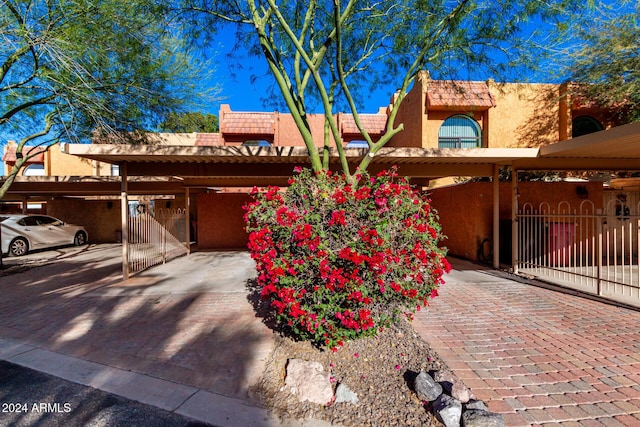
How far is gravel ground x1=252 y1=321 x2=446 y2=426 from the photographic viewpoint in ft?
7.72

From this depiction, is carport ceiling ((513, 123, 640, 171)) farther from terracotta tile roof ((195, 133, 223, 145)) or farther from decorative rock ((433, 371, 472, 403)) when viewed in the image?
terracotta tile roof ((195, 133, 223, 145))

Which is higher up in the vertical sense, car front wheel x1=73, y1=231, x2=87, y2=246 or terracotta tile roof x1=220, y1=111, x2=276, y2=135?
terracotta tile roof x1=220, y1=111, x2=276, y2=135

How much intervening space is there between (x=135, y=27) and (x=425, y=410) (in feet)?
27.4

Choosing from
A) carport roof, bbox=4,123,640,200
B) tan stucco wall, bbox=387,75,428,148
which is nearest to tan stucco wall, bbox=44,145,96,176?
carport roof, bbox=4,123,640,200

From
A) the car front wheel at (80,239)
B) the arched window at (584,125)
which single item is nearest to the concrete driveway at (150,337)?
the car front wheel at (80,239)

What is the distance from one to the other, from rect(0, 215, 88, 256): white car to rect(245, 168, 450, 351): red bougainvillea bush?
463 inches

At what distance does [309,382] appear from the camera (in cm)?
260

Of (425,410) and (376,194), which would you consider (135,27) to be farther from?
(425,410)

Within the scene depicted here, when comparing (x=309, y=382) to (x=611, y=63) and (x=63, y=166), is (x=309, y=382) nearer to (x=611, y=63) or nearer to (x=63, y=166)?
(x=611, y=63)

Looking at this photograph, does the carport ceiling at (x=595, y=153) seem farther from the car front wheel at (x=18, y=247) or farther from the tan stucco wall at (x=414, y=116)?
the car front wheel at (x=18, y=247)

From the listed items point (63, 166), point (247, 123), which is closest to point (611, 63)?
point (247, 123)

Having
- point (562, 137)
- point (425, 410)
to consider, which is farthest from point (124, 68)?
point (562, 137)

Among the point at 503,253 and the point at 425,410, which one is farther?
the point at 503,253

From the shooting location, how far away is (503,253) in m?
8.18
